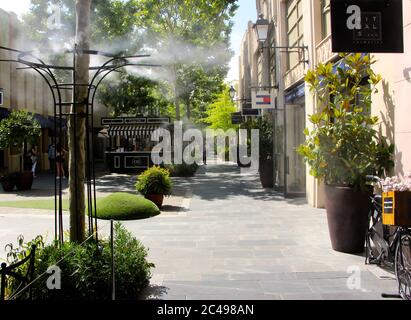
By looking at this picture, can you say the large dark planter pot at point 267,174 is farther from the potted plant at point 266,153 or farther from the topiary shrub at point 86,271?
the topiary shrub at point 86,271

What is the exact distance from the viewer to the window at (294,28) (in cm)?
1344

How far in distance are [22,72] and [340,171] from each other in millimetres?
23352

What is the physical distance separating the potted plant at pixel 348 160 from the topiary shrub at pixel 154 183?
5.37m

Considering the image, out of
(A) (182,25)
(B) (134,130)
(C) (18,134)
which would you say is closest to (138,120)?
(B) (134,130)

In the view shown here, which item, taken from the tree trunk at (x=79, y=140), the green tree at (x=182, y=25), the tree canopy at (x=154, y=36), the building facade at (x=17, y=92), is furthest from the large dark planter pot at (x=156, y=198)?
the green tree at (x=182, y=25)

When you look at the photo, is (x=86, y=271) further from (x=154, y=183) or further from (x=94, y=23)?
(x=94, y=23)

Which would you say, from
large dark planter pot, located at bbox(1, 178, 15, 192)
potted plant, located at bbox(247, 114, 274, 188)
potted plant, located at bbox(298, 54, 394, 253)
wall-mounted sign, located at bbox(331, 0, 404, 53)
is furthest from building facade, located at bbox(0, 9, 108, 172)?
wall-mounted sign, located at bbox(331, 0, 404, 53)

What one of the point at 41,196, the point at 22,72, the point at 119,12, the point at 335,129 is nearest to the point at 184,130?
the point at 119,12

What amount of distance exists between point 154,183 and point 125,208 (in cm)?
149

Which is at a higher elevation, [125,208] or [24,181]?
[24,181]

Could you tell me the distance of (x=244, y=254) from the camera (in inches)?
261

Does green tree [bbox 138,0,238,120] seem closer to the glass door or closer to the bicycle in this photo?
the glass door

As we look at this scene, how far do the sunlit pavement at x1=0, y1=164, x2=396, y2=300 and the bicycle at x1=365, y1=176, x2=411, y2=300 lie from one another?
20 centimetres
